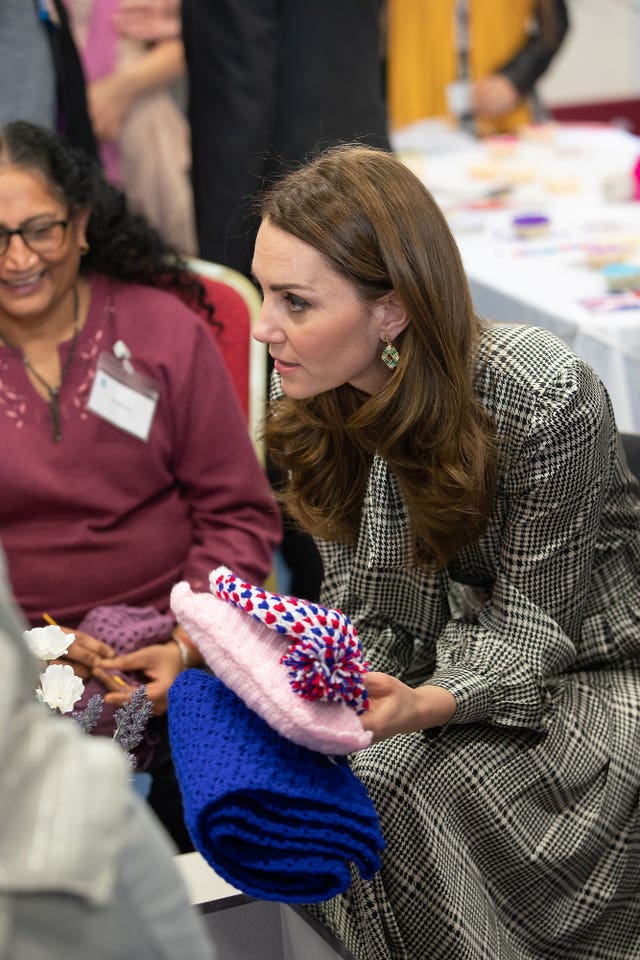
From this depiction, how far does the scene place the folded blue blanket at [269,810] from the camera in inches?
48.9

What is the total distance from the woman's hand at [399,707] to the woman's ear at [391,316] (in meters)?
0.45

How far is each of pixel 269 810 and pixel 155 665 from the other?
2.47ft

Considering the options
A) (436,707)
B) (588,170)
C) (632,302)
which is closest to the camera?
(436,707)

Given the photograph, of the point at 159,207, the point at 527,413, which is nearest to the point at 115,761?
the point at 527,413

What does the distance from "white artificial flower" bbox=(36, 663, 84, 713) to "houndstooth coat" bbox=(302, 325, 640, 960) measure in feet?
1.39

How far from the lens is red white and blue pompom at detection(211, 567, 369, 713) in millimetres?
1250

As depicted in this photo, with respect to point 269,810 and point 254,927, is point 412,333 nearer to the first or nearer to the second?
point 269,810

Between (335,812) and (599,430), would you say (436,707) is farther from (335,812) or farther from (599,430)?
(599,430)

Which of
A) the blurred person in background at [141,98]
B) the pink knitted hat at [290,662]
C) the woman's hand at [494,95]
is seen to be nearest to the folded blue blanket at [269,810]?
the pink knitted hat at [290,662]

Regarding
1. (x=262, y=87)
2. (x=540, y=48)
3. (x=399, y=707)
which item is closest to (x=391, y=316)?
(x=399, y=707)

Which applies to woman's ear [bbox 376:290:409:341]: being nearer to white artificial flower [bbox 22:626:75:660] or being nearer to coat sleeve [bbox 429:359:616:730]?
coat sleeve [bbox 429:359:616:730]

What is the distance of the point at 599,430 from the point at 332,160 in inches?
19.3

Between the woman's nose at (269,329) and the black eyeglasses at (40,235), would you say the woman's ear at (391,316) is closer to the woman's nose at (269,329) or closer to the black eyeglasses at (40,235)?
the woman's nose at (269,329)

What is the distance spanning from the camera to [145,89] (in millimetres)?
3625
